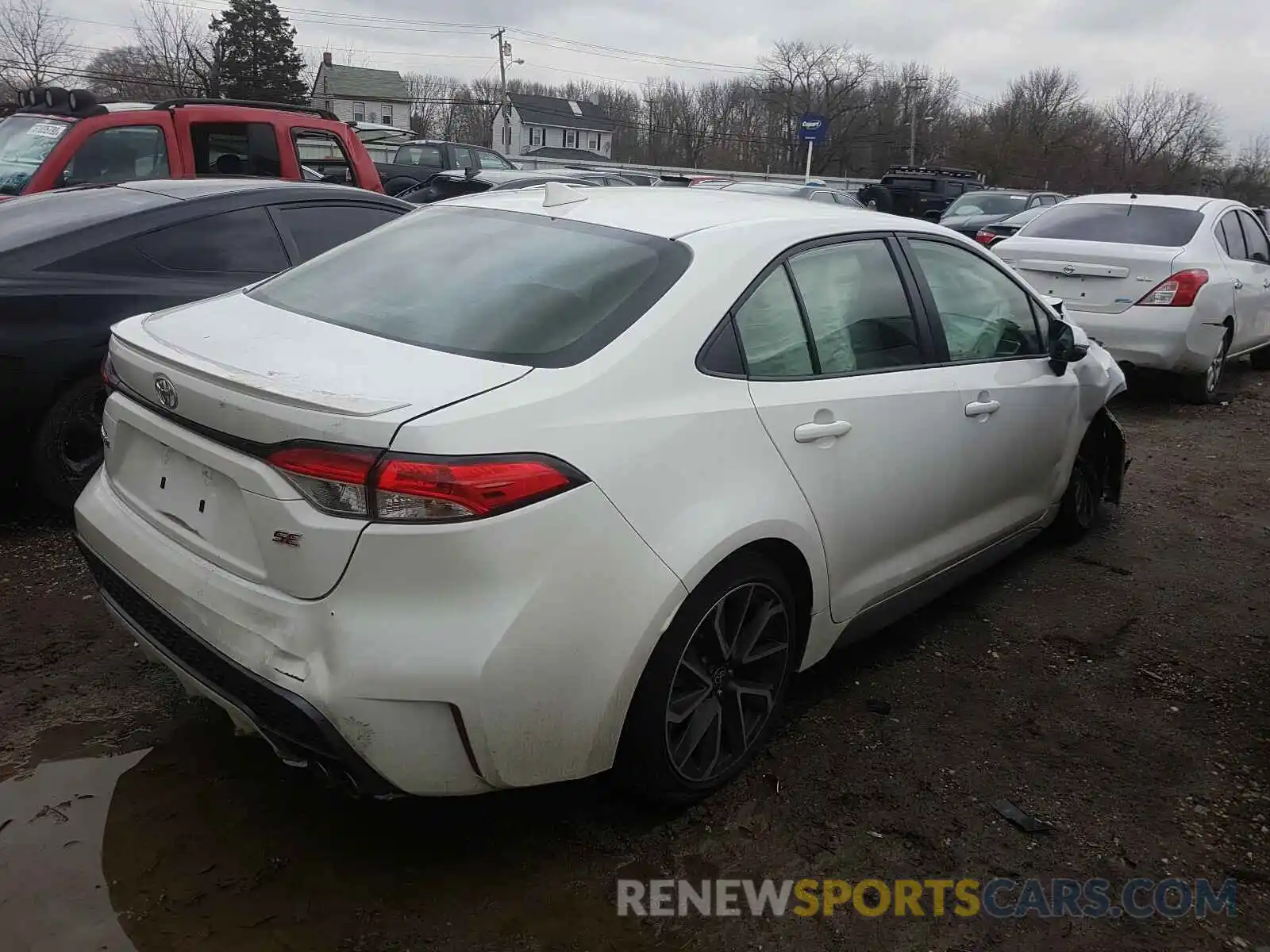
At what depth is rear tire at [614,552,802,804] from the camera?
2.39 m

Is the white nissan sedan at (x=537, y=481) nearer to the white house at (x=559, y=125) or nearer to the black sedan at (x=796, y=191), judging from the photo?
the black sedan at (x=796, y=191)

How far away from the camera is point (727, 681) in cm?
267

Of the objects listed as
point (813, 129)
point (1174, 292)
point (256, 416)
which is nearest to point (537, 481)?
point (256, 416)

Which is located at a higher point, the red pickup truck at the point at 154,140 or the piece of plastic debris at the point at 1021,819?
the red pickup truck at the point at 154,140

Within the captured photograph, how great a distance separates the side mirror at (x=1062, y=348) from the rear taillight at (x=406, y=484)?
2.79 metres

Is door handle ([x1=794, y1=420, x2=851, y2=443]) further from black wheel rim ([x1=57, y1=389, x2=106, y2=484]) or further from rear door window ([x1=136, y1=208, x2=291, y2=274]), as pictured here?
rear door window ([x1=136, y1=208, x2=291, y2=274])

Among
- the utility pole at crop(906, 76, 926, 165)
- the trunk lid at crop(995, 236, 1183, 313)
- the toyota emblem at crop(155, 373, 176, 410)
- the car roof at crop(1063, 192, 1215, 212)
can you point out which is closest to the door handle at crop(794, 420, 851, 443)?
the toyota emblem at crop(155, 373, 176, 410)

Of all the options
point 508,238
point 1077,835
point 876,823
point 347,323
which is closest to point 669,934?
point 876,823

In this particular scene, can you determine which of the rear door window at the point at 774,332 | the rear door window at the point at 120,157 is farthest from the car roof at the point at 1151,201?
the rear door window at the point at 120,157

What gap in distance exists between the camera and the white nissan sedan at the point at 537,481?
2012 millimetres

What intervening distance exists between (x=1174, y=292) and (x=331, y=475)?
7.21 meters

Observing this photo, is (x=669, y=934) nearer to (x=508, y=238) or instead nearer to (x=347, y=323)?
(x=347, y=323)

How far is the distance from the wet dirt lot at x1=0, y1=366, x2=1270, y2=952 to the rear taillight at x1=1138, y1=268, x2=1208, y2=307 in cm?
412

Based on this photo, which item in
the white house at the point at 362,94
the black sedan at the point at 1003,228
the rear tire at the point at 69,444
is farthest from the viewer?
the white house at the point at 362,94
